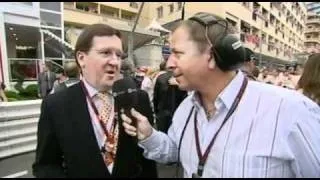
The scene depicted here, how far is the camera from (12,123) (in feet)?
21.3

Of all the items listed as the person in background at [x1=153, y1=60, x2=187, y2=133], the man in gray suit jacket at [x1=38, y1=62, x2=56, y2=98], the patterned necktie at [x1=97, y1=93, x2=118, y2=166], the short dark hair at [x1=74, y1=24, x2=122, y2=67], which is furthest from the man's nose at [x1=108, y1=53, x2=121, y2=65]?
the man in gray suit jacket at [x1=38, y1=62, x2=56, y2=98]

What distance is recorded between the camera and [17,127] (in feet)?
21.5

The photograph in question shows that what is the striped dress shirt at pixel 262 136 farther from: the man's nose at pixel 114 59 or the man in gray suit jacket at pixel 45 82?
the man in gray suit jacket at pixel 45 82

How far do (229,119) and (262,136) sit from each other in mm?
123

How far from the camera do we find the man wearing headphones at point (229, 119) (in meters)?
1.38

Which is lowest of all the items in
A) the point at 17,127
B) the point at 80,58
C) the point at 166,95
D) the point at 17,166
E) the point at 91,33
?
the point at 17,166

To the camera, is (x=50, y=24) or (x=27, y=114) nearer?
(x=27, y=114)

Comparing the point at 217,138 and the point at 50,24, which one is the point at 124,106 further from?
the point at 50,24

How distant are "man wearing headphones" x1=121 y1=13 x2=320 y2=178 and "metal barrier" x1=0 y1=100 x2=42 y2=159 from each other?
519cm

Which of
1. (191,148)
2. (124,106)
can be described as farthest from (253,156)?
(124,106)

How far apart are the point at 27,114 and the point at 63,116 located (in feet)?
17.4

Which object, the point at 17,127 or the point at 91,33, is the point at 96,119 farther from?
the point at 17,127

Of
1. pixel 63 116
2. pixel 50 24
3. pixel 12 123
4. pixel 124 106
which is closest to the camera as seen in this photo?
pixel 124 106

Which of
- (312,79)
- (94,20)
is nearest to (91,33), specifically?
(312,79)
